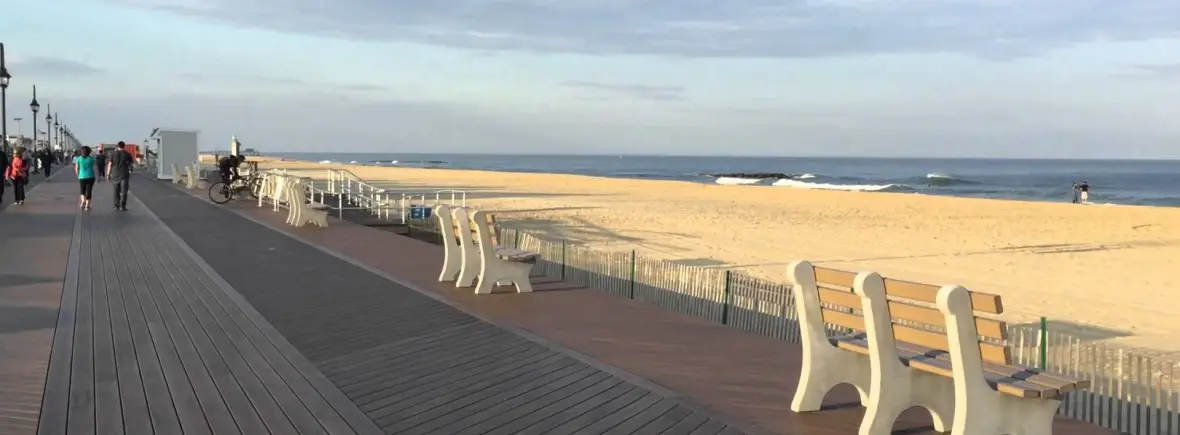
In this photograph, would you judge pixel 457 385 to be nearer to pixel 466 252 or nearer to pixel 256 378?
pixel 256 378

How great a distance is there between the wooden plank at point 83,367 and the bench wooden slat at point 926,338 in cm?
353

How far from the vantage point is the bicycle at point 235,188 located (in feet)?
67.1

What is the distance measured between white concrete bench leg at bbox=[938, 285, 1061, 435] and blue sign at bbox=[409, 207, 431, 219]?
41.6ft

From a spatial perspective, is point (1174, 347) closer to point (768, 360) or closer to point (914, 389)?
point (768, 360)

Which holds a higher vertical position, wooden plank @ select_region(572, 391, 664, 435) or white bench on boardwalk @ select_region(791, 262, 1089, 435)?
white bench on boardwalk @ select_region(791, 262, 1089, 435)

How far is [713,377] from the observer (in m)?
5.34

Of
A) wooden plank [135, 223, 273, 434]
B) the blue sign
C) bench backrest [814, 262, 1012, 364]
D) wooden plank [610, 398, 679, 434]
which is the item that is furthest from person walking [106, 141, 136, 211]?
bench backrest [814, 262, 1012, 364]

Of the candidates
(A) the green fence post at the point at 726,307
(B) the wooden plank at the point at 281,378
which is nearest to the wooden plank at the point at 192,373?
(B) the wooden plank at the point at 281,378

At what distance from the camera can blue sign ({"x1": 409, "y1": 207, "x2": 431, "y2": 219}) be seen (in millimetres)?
15905

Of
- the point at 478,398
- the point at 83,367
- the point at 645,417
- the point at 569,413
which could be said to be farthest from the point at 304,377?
the point at 645,417

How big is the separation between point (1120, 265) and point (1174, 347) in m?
7.98

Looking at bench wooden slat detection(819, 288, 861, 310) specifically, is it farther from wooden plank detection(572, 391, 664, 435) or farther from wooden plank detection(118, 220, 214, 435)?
wooden plank detection(118, 220, 214, 435)

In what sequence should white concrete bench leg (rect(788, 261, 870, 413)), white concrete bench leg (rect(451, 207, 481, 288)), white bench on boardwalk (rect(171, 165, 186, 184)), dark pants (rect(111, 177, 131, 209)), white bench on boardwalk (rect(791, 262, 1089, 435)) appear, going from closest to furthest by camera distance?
→ white bench on boardwalk (rect(791, 262, 1089, 435)), white concrete bench leg (rect(788, 261, 870, 413)), white concrete bench leg (rect(451, 207, 481, 288)), dark pants (rect(111, 177, 131, 209)), white bench on boardwalk (rect(171, 165, 186, 184))

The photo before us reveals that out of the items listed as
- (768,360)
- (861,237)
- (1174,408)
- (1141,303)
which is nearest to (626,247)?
(861,237)
